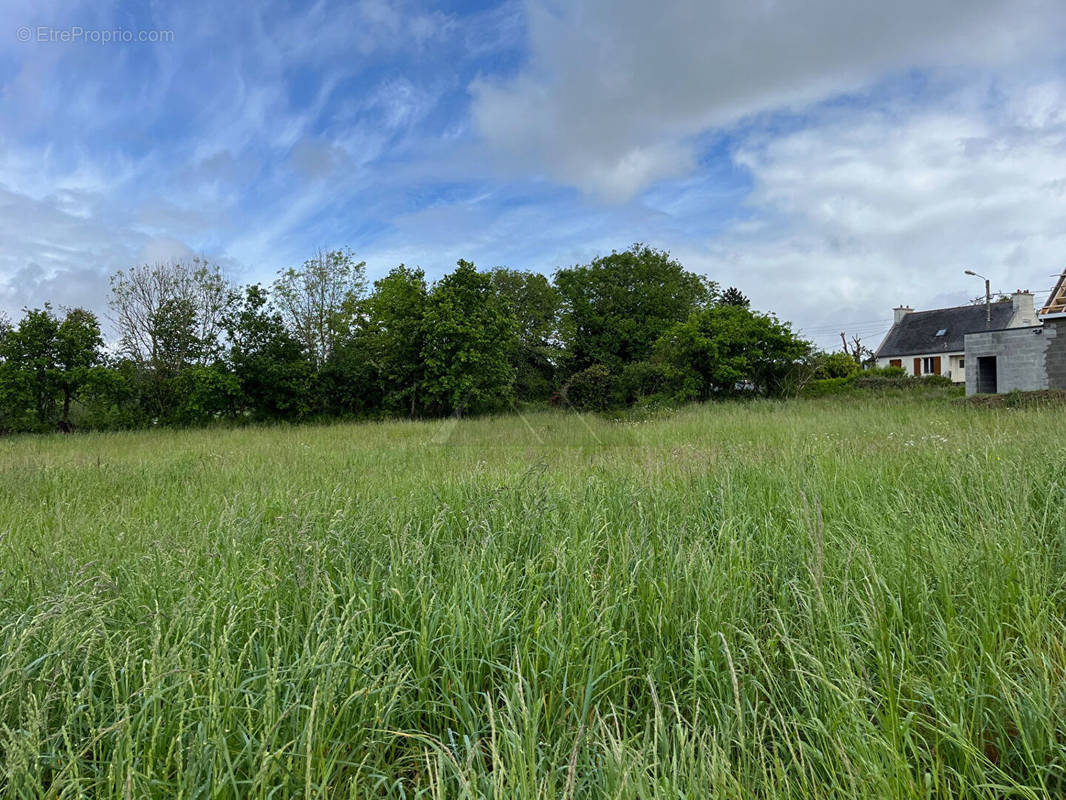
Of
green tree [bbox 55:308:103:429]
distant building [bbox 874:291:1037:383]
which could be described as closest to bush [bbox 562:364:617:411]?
green tree [bbox 55:308:103:429]

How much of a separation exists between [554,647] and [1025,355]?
2485cm

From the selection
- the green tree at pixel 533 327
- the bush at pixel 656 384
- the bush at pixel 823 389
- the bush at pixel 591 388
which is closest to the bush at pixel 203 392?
the green tree at pixel 533 327

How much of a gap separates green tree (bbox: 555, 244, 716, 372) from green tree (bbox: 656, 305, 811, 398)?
9.22 m

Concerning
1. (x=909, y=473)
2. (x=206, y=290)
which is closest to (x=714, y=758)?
(x=909, y=473)

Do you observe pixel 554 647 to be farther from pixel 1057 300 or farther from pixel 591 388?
pixel 1057 300

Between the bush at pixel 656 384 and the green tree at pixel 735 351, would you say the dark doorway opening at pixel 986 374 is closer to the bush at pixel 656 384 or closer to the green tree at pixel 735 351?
the green tree at pixel 735 351

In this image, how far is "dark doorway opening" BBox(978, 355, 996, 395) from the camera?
20.5m

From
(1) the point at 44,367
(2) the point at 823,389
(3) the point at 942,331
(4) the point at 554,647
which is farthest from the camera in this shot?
(3) the point at 942,331

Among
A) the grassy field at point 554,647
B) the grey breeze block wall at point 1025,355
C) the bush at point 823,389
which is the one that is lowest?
the grassy field at point 554,647

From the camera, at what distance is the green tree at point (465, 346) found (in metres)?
19.8

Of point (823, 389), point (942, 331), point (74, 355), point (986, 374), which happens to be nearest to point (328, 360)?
Result: point (74, 355)

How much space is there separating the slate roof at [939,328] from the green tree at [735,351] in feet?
86.8

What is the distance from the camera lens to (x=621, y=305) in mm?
32094

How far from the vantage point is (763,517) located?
137 inches
